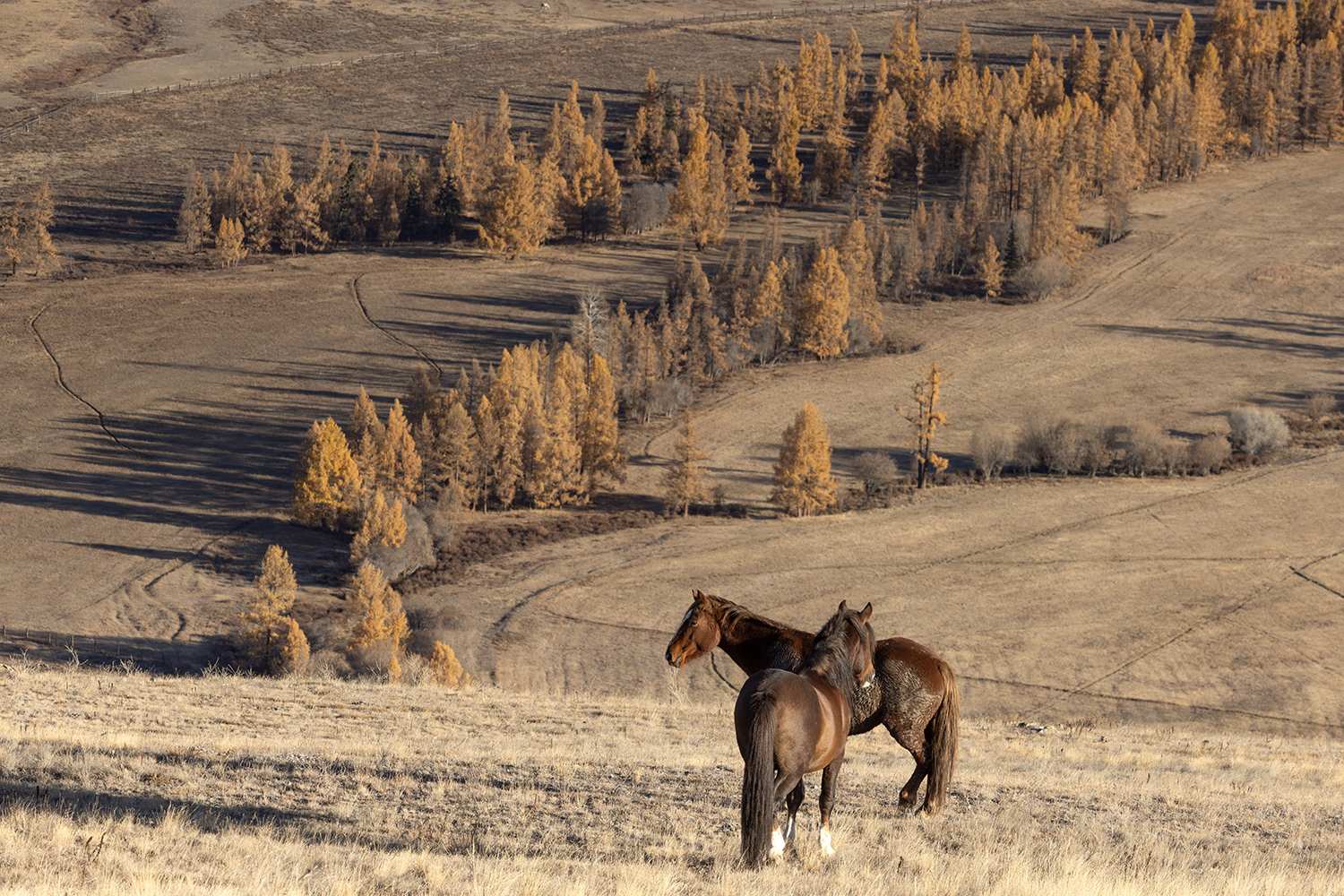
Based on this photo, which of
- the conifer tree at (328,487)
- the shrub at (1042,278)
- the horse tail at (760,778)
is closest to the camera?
the horse tail at (760,778)

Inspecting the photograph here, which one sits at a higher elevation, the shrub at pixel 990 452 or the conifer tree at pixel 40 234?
the conifer tree at pixel 40 234

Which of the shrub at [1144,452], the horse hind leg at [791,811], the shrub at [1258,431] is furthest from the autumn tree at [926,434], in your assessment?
the horse hind leg at [791,811]

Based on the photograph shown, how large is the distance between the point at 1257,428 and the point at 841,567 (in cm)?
2986

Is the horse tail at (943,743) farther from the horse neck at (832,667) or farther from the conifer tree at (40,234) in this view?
the conifer tree at (40,234)

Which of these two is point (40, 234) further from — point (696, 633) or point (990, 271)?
point (696, 633)

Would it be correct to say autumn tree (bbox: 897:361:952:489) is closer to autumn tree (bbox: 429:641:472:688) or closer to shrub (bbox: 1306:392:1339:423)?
shrub (bbox: 1306:392:1339:423)

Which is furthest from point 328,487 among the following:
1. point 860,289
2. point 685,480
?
point 860,289

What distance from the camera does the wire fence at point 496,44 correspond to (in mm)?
142250

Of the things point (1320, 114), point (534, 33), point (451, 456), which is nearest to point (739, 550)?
point (451, 456)

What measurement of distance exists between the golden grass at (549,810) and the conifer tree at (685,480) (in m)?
47.4

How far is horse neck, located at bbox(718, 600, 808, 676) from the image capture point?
14164 millimetres

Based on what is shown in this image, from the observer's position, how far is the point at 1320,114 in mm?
138625

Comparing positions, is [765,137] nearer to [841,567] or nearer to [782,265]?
[782,265]

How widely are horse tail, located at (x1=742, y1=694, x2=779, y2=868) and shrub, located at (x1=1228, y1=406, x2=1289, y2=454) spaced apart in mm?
72363
